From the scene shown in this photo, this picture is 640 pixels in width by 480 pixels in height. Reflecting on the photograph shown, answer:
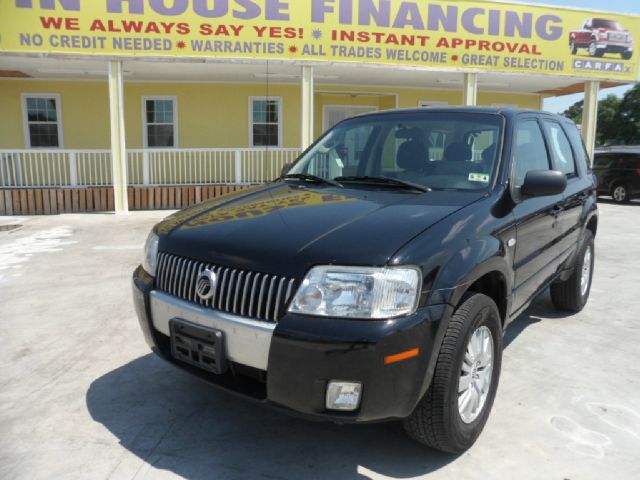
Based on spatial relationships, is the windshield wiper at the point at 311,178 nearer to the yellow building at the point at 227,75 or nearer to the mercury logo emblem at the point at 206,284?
the mercury logo emblem at the point at 206,284

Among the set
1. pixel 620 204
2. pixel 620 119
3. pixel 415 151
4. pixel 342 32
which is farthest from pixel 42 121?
pixel 620 119

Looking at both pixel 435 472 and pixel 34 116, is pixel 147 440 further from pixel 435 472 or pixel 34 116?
pixel 34 116

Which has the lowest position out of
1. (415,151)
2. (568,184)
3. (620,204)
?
(620,204)

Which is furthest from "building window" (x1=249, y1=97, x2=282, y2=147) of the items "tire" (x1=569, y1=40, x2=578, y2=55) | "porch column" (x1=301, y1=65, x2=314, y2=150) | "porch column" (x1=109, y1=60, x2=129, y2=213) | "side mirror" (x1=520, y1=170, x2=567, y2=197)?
"side mirror" (x1=520, y1=170, x2=567, y2=197)

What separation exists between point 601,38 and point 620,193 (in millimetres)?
4459

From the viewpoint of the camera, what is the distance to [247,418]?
3070mm

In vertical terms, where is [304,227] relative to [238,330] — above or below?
above

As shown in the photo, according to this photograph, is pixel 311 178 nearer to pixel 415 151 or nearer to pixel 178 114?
pixel 415 151

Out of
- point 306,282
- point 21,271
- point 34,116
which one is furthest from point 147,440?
point 34,116

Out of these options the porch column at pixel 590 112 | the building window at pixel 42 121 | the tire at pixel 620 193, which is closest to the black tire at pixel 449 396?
the porch column at pixel 590 112

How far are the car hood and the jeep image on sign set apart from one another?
41.0 feet

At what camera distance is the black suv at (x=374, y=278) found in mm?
2240

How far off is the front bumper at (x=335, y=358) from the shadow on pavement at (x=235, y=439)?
45 centimetres

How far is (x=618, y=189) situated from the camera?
15.3 metres
